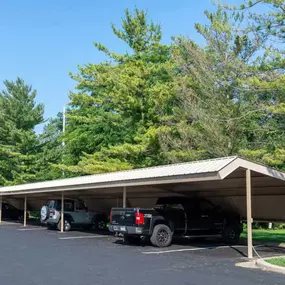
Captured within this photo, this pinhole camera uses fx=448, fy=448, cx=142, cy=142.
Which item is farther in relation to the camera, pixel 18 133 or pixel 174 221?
pixel 18 133

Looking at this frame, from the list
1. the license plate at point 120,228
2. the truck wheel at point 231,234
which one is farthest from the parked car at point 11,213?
the truck wheel at point 231,234

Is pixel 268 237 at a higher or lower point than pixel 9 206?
lower

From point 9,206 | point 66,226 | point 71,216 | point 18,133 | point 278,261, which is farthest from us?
point 18,133

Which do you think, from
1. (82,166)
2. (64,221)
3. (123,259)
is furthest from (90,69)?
(123,259)

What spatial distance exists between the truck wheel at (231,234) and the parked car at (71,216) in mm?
10245

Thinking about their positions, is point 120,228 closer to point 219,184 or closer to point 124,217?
point 124,217

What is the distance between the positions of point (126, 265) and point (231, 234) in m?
7.67

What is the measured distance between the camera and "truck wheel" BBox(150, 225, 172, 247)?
15.8 m

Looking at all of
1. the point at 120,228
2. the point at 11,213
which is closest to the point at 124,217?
the point at 120,228

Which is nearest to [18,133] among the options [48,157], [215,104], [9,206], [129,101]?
[48,157]

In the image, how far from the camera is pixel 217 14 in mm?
28359

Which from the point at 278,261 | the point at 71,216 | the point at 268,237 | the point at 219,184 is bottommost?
the point at 268,237

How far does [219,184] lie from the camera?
17547mm

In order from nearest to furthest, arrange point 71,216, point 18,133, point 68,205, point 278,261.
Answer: point 278,261
point 71,216
point 68,205
point 18,133
